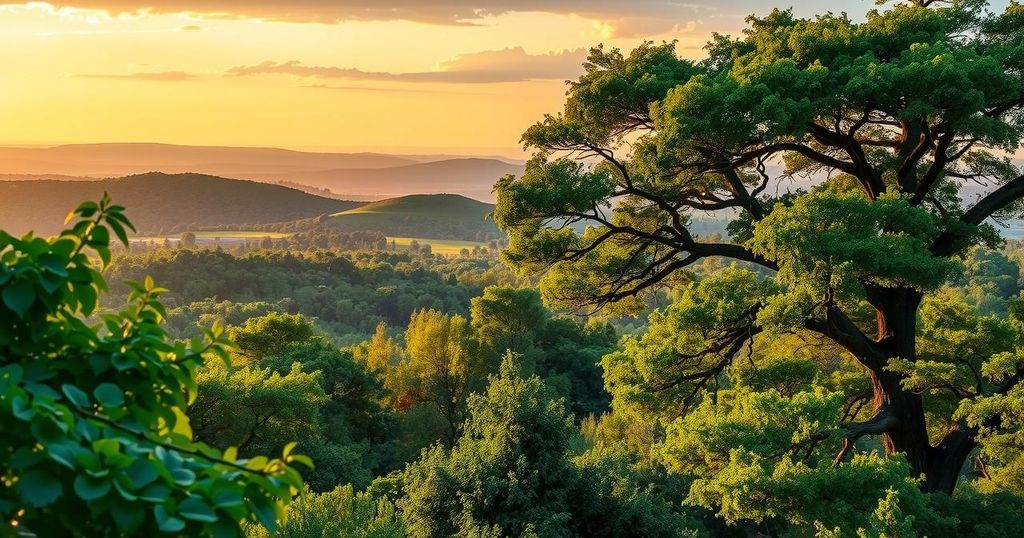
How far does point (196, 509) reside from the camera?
7.89ft

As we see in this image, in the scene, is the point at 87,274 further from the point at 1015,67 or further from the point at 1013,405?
the point at 1015,67

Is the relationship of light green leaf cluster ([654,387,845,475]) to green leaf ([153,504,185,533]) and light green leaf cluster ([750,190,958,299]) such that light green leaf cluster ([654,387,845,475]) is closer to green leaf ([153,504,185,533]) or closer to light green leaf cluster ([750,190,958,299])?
light green leaf cluster ([750,190,958,299])

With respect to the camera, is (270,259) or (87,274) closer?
(87,274)

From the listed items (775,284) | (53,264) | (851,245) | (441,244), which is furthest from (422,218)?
(53,264)

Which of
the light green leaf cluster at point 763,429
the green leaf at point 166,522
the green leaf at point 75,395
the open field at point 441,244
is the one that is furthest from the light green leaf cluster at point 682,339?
the open field at point 441,244

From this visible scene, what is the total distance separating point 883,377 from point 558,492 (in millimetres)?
5297

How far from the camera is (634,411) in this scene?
1384 cm

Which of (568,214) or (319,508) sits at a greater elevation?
(568,214)

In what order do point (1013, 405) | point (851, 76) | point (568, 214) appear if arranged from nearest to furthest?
point (1013, 405) < point (851, 76) < point (568, 214)

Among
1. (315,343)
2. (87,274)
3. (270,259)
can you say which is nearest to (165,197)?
(270,259)

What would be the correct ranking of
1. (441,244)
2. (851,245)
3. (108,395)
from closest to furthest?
(108,395), (851,245), (441,244)

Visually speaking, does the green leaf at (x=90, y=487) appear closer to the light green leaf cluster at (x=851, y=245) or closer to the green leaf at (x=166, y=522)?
the green leaf at (x=166, y=522)

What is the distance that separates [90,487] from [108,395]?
43 cm

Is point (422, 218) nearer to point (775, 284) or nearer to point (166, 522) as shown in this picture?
point (775, 284)
